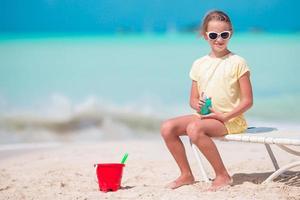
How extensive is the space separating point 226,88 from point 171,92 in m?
6.61

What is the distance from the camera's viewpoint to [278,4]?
14250mm

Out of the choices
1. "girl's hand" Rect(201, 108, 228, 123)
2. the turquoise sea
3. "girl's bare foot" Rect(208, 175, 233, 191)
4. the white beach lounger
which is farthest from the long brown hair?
the turquoise sea

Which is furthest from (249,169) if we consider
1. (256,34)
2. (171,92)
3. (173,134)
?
(256,34)

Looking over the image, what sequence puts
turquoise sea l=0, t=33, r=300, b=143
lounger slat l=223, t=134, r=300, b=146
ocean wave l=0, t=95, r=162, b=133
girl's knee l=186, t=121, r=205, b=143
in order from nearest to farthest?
lounger slat l=223, t=134, r=300, b=146
girl's knee l=186, t=121, r=205, b=143
ocean wave l=0, t=95, r=162, b=133
turquoise sea l=0, t=33, r=300, b=143

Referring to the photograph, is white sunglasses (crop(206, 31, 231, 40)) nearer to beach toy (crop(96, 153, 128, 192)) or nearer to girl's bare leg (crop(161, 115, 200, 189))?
girl's bare leg (crop(161, 115, 200, 189))

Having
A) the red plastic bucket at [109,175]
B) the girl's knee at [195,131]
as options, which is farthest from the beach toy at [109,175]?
the girl's knee at [195,131]

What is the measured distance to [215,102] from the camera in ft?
10.6

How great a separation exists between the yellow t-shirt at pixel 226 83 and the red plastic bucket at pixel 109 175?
1.70 feet

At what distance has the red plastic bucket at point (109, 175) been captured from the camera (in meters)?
3.25

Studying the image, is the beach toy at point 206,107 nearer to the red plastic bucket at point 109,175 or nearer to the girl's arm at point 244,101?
the girl's arm at point 244,101

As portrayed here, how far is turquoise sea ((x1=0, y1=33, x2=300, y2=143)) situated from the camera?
7.22 m

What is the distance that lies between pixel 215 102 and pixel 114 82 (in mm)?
7859

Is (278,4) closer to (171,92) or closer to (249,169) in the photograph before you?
(171,92)

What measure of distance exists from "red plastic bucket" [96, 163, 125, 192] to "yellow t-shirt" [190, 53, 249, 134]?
1.70ft
